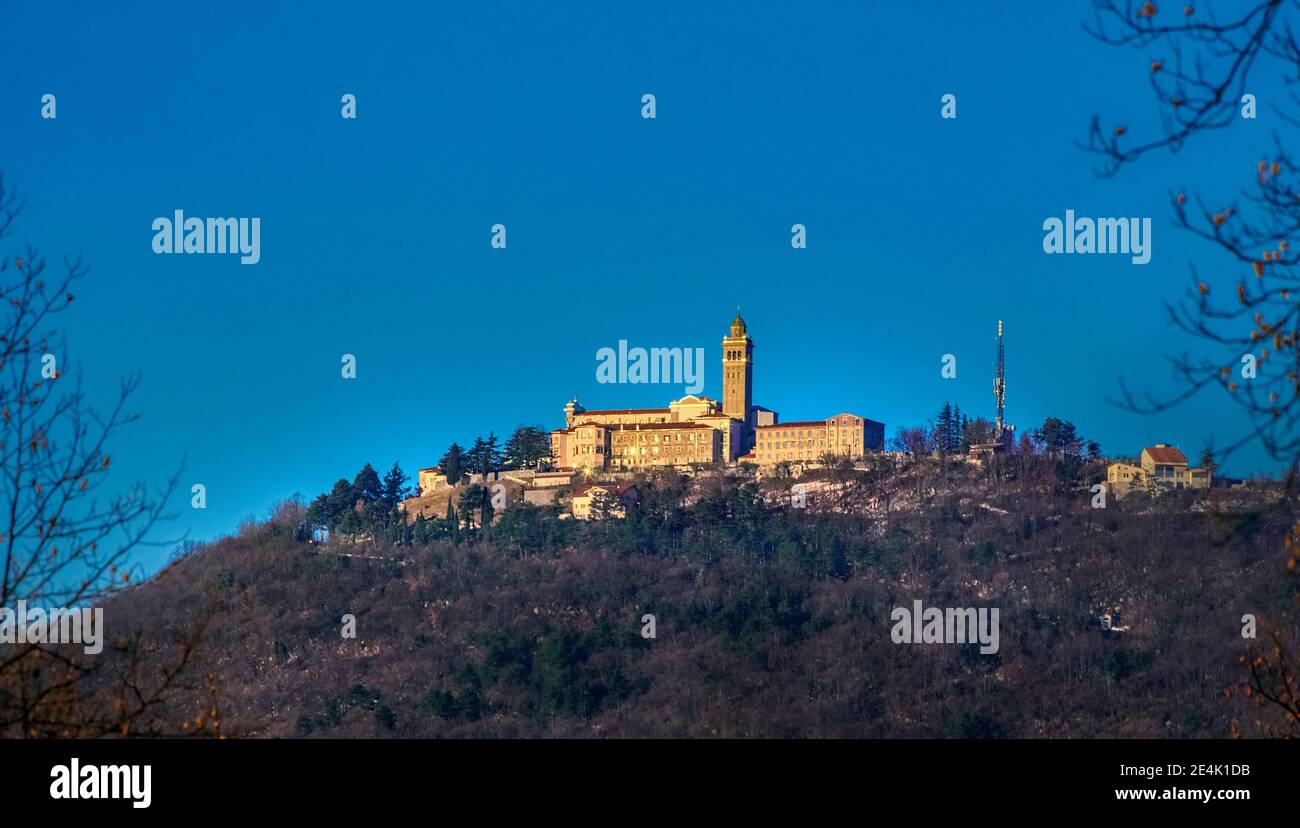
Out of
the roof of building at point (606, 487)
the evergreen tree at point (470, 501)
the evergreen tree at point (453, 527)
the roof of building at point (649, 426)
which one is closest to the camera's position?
the evergreen tree at point (453, 527)

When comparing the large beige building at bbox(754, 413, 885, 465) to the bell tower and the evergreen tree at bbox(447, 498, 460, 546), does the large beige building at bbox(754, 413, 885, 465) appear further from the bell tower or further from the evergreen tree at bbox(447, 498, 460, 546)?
the evergreen tree at bbox(447, 498, 460, 546)

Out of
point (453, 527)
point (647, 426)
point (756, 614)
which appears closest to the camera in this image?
point (756, 614)

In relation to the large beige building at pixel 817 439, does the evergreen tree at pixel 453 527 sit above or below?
below

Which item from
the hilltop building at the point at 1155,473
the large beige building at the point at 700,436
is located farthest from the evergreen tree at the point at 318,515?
the hilltop building at the point at 1155,473

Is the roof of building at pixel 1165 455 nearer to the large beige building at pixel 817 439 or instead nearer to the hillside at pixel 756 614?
the hillside at pixel 756 614

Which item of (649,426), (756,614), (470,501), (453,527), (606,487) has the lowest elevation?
(756,614)

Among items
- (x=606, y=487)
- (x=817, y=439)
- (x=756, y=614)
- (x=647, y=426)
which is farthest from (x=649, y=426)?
(x=756, y=614)

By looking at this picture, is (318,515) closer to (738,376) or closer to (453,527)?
(453,527)
